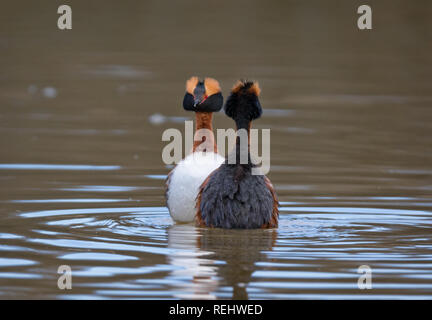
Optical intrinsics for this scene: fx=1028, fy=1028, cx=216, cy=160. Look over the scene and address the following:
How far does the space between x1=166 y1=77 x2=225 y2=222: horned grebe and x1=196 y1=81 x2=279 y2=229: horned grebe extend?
40 centimetres

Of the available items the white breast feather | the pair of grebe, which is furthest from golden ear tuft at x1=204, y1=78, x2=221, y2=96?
the pair of grebe

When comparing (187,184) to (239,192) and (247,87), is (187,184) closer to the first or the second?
(239,192)

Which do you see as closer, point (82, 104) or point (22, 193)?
point (22, 193)

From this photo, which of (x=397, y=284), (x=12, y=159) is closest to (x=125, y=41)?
(x=12, y=159)

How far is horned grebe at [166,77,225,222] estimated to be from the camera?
10781 mm

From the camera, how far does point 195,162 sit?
1097 cm

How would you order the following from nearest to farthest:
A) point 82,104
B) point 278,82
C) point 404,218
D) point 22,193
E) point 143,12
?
1. point 404,218
2. point 22,193
3. point 82,104
4. point 278,82
5. point 143,12

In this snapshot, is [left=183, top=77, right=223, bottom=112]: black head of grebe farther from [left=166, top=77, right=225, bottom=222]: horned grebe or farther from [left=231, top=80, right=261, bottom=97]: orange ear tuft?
[left=231, top=80, right=261, bottom=97]: orange ear tuft

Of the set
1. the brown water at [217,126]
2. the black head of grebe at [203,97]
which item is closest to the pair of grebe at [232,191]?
the brown water at [217,126]

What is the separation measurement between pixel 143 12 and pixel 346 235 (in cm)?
2224

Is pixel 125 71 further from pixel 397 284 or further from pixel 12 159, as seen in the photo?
pixel 397 284

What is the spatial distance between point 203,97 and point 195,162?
74 cm

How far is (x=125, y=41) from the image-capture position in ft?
90.4

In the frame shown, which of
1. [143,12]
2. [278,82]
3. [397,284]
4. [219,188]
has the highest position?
[143,12]
